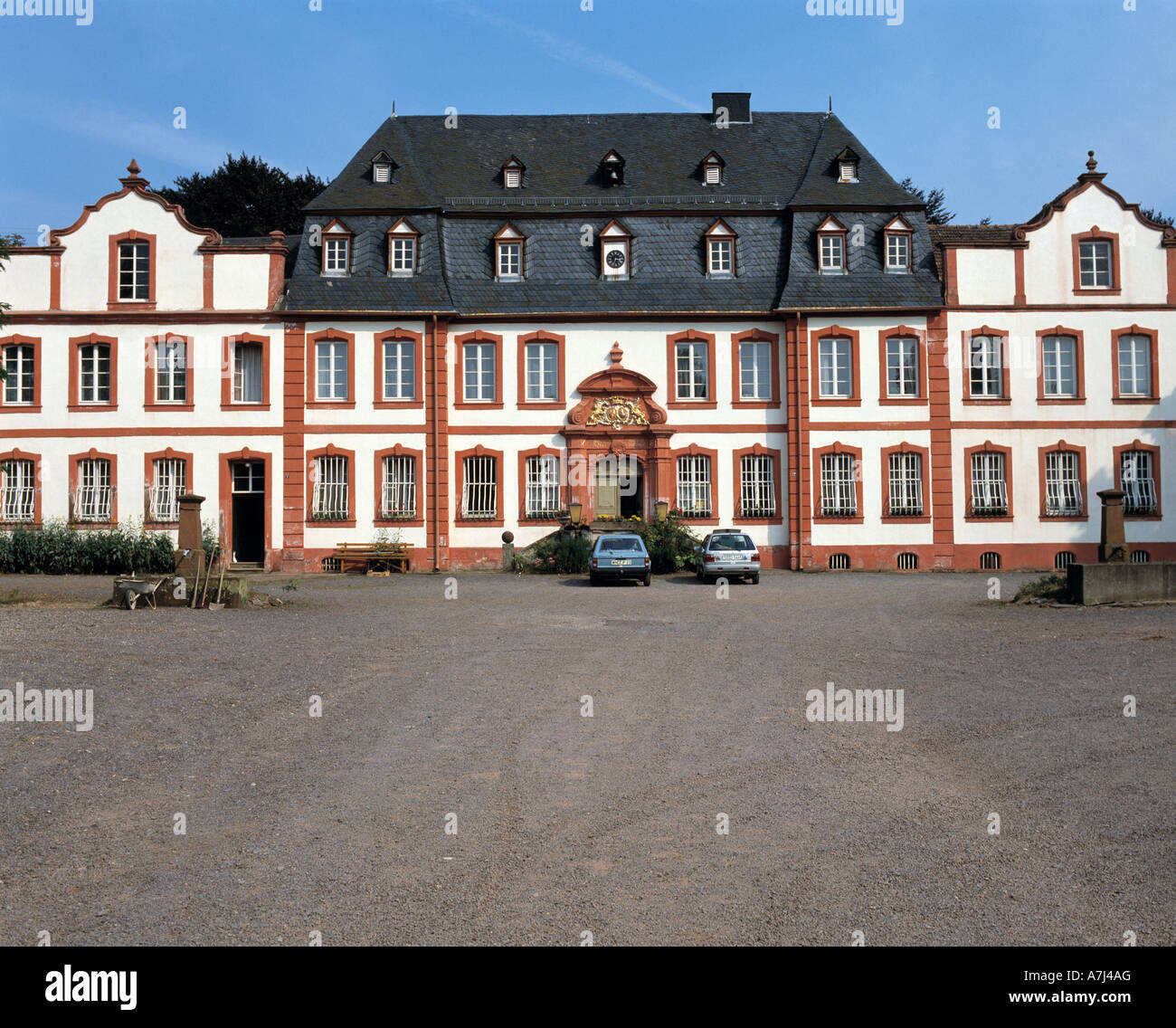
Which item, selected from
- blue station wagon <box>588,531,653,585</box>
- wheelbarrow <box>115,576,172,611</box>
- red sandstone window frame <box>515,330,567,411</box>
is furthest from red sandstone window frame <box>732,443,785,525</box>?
wheelbarrow <box>115,576,172,611</box>

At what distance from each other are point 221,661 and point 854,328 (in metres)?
26.4

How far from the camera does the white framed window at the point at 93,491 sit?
Result: 3453 centimetres

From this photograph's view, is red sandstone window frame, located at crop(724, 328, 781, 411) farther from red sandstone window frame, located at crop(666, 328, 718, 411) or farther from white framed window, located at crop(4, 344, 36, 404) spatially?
white framed window, located at crop(4, 344, 36, 404)

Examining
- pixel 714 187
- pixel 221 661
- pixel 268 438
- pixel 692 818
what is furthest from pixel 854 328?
pixel 692 818

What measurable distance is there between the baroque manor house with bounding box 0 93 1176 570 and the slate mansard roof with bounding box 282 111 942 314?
178 mm

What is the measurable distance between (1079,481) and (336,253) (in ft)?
82.5

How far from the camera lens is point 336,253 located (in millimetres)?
35594

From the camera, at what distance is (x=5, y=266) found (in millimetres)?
34844

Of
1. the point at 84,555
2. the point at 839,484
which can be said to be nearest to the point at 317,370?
the point at 84,555

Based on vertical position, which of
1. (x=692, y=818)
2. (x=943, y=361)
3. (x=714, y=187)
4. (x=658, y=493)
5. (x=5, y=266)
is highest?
(x=714, y=187)
